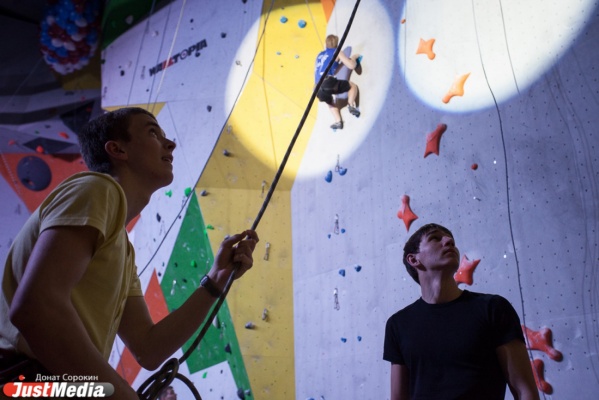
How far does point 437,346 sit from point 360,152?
1314mm

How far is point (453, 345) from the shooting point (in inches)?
62.6

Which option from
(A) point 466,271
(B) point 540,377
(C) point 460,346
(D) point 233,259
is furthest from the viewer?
(A) point 466,271

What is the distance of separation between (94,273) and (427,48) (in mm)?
2016

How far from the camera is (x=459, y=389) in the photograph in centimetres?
154

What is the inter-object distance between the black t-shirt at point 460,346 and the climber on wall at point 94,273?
70cm

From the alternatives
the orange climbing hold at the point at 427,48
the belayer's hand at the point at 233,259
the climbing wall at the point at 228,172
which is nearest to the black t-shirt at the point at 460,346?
the belayer's hand at the point at 233,259

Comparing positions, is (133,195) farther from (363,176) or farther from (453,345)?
(363,176)

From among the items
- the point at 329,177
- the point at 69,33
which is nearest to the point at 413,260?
the point at 329,177

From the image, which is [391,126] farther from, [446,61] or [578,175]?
[578,175]

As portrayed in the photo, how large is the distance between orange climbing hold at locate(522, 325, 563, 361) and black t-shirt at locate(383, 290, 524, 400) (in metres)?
0.38

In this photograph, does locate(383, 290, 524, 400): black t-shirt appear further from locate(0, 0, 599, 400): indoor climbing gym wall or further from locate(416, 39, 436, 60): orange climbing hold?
locate(416, 39, 436, 60): orange climbing hold

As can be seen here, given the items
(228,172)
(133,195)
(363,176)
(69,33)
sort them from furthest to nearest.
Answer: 1. (69,33)
2. (228,172)
3. (363,176)
4. (133,195)

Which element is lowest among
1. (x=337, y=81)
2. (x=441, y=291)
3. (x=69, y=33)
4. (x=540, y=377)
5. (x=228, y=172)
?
(x=540, y=377)

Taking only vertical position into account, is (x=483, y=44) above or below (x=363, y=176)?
above
